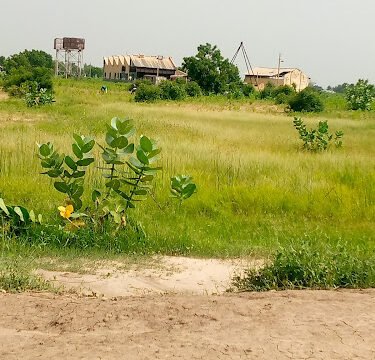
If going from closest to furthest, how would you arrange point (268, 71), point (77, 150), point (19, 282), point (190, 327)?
point (190, 327), point (19, 282), point (77, 150), point (268, 71)

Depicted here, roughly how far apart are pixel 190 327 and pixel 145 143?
3.37m

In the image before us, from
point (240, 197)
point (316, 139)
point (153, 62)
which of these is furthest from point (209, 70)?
point (240, 197)

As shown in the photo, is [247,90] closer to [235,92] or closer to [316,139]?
[235,92]

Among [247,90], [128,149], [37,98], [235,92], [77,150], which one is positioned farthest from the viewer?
[247,90]

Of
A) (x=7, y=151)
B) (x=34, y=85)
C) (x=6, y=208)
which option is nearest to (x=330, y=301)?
(x=6, y=208)

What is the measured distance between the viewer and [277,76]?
2689 inches

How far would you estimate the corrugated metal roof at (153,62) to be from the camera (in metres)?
69.7

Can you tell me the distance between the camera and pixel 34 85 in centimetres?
3041

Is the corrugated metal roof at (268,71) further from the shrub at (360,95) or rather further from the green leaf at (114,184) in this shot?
the green leaf at (114,184)

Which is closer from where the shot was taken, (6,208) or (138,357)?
(138,357)

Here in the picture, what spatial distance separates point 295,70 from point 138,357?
69374mm

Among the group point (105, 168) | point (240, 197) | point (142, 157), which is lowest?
point (240, 197)

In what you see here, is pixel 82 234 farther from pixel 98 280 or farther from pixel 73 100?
pixel 73 100

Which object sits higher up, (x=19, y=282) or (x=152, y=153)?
(x=152, y=153)
